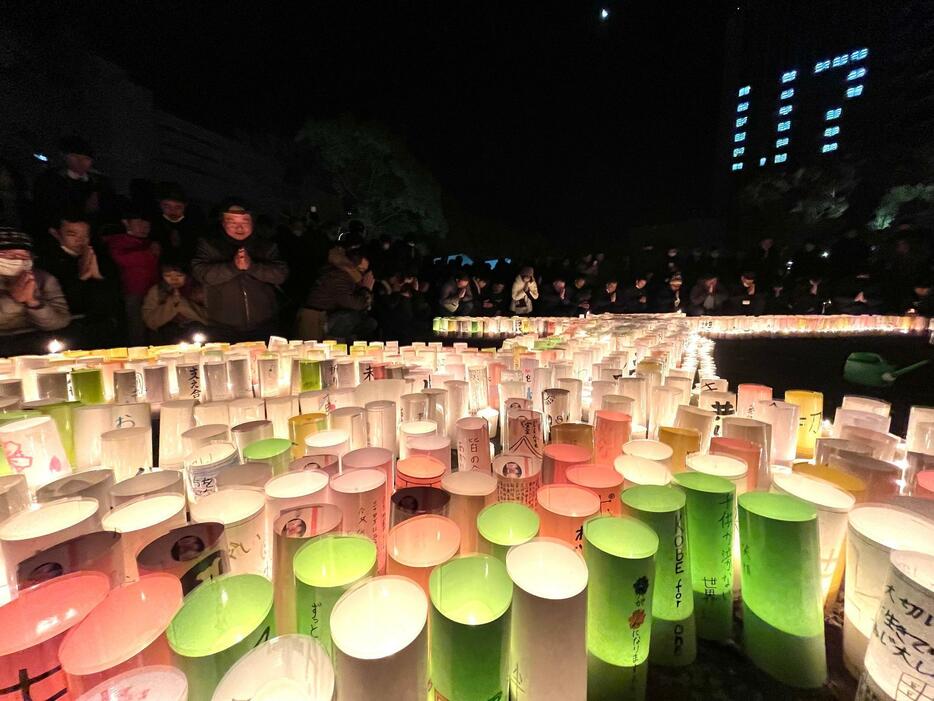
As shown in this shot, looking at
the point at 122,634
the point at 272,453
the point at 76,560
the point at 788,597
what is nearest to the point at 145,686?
the point at 122,634

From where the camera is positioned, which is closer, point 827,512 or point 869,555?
point 869,555

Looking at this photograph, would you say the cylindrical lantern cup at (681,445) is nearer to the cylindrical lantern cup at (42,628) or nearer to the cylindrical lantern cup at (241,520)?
the cylindrical lantern cup at (241,520)

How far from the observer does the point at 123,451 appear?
117 centimetres

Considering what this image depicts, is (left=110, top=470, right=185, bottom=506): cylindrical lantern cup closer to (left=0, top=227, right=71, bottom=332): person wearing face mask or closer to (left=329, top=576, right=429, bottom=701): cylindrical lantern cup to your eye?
(left=329, top=576, right=429, bottom=701): cylindrical lantern cup

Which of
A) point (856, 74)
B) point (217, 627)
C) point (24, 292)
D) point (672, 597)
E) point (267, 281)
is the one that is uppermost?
point (856, 74)

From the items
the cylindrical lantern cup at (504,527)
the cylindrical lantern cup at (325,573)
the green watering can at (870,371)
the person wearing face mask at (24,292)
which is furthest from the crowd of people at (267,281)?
the green watering can at (870,371)

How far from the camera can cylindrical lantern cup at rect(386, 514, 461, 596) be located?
0.69m

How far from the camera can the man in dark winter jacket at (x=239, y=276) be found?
3.92m

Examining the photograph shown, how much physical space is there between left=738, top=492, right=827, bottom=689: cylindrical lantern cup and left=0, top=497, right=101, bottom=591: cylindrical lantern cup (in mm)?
1394

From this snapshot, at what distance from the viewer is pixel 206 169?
8.56 metres

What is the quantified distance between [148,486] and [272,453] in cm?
28

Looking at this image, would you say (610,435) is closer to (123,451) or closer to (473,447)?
(473,447)

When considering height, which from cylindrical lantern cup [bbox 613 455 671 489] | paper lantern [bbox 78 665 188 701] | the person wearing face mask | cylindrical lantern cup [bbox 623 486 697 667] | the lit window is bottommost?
cylindrical lantern cup [bbox 623 486 697 667]

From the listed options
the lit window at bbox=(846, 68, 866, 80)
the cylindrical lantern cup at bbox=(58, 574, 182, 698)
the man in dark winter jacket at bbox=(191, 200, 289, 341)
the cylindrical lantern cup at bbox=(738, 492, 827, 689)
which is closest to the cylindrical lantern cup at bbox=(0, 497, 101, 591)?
the cylindrical lantern cup at bbox=(58, 574, 182, 698)
